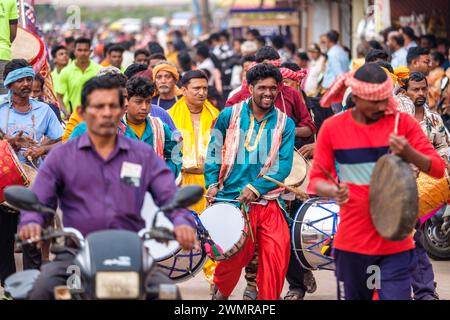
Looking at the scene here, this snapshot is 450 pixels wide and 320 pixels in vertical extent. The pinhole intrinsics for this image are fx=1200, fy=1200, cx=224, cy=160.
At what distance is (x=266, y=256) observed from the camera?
9164mm

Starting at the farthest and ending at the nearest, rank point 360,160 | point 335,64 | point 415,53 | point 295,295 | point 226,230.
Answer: point 335,64
point 415,53
point 295,295
point 226,230
point 360,160

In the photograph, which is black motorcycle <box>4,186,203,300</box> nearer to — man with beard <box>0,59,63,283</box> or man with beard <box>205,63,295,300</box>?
man with beard <box>205,63,295,300</box>

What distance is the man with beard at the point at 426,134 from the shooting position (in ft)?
30.0

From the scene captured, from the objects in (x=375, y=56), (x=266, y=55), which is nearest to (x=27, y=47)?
(x=266, y=55)

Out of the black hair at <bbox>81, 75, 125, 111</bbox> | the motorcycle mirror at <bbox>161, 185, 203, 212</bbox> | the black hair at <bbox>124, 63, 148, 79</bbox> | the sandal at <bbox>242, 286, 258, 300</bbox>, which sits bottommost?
the sandal at <bbox>242, 286, 258, 300</bbox>

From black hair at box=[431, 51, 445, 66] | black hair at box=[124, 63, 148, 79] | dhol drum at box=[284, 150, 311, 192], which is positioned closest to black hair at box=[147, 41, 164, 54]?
black hair at box=[431, 51, 445, 66]

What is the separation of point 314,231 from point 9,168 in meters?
2.51

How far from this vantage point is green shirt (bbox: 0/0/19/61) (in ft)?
40.5

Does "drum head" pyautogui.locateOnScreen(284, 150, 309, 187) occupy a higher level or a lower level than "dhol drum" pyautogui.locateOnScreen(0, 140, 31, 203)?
lower

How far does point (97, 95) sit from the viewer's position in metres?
6.63

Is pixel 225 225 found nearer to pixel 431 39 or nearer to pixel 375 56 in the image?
pixel 375 56

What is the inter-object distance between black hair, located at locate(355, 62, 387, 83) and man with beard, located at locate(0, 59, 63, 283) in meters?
3.72
